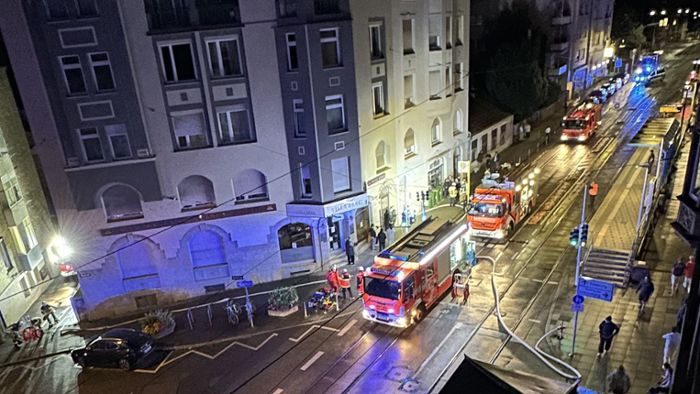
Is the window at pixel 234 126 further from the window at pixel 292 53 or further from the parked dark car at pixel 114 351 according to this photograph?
the parked dark car at pixel 114 351

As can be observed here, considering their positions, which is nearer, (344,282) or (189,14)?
(189,14)

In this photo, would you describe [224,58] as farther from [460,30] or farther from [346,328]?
[460,30]

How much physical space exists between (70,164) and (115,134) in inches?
101

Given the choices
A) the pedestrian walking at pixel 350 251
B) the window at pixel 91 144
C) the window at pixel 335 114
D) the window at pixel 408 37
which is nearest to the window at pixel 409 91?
the window at pixel 408 37

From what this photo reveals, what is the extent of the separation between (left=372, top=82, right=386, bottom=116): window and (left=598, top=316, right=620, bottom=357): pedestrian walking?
16.6m

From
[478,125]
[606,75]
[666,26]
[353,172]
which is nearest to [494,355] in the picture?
[353,172]

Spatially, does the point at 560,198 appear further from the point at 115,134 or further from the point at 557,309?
the point at 115,134

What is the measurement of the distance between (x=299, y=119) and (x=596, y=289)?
1635 centimetres

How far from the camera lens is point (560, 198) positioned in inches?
1398

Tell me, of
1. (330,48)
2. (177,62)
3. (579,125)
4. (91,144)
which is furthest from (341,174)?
(579,125)

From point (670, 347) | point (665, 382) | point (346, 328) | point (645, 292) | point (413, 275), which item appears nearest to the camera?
point (665, 382)

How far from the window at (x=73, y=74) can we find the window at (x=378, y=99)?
15.2 metres

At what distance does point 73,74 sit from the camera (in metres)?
23.8

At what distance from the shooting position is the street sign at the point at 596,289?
18078mm
